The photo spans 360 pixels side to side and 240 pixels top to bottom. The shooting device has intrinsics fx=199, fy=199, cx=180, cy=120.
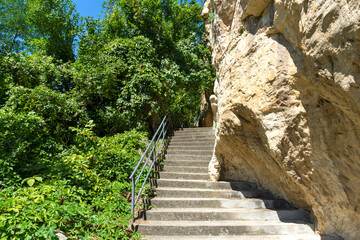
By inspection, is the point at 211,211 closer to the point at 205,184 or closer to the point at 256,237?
the point at 256,237

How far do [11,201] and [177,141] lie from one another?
198 inches

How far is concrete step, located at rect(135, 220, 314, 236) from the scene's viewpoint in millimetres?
3199

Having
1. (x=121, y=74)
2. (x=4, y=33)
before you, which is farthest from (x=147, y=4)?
(x=4, y=33)

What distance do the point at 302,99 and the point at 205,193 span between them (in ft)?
8.64

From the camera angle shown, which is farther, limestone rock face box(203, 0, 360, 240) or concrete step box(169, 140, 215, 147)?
concrete step box(169, 140, 215, 147)

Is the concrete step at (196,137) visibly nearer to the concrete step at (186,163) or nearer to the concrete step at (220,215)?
the concrete step at (186,163)

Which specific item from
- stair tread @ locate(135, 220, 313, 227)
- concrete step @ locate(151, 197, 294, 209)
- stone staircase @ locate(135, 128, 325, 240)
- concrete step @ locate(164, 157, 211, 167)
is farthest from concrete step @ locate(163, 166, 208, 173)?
stair tread @ locate(135, 220, 313, 227)

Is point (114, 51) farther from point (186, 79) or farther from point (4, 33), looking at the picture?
point (4, 33)

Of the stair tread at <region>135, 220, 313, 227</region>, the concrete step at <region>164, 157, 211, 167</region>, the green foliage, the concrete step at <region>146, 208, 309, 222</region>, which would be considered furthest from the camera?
the green foliage

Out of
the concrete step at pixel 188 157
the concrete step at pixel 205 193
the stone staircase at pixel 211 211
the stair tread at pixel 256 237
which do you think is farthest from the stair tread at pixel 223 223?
the concrete step at pixel 188 157

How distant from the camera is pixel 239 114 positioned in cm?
382

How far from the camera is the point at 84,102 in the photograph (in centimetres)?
648

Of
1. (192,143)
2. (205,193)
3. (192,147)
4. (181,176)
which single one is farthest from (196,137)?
(205,193)

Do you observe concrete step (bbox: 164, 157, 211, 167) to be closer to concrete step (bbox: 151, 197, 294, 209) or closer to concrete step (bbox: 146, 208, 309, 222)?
concrete step (bbox: 151, 197, 294, 209)
